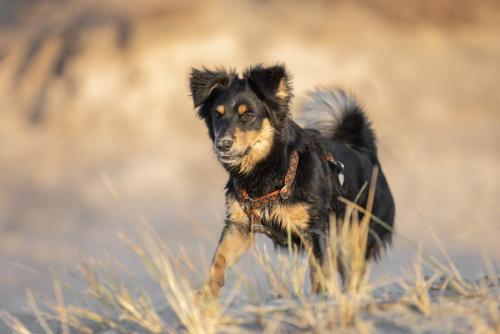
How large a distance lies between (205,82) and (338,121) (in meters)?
2.25

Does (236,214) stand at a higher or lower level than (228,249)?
higher

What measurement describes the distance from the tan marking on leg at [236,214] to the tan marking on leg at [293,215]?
270 mm

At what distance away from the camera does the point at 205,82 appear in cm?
643

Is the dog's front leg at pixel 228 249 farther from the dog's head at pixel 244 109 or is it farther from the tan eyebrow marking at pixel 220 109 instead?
the tan eyebrow marking at pixel 220 109

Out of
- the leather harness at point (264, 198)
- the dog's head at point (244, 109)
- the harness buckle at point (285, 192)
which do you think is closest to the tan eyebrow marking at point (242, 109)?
the dog's head at point (244, 109)

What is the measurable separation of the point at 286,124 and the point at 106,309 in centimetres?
243

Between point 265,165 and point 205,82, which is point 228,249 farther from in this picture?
point 205,82

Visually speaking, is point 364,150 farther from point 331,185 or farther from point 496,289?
point 496,289

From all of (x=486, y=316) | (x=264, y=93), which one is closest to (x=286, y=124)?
(x=264, y=93)

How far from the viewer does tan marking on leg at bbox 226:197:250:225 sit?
6004 mm

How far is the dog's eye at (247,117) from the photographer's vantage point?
609cm

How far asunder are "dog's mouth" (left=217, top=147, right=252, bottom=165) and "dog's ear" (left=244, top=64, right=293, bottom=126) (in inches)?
16.1

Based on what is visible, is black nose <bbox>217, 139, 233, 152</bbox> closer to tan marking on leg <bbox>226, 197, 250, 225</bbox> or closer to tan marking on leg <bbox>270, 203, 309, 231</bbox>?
tan marking on leg <bbox>226, 197, 250, 225</bbox>

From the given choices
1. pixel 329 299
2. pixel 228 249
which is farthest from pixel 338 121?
pixel 329 299
